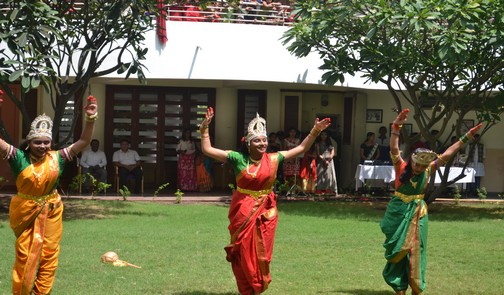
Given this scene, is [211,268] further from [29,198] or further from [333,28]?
[333,28]

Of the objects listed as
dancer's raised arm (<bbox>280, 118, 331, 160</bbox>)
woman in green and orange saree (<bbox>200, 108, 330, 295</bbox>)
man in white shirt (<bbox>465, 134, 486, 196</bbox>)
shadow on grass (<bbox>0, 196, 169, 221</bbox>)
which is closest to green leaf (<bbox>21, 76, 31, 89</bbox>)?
woman in green and orange saree (<bbox>200, 108, 330, 295</bbox>)

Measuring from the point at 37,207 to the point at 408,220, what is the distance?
11.6 ft

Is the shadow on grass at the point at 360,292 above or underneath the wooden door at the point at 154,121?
underneath

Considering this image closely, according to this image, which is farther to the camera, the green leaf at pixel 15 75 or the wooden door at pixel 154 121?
the wooden door at pixel 154 121

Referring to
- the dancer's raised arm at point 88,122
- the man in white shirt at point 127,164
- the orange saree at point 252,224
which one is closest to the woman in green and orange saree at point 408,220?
the orange saree at point 252,224

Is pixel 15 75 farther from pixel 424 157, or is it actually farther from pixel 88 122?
Result: pixel 424 157

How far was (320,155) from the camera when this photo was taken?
1936 cm

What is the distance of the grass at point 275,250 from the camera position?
9102mm

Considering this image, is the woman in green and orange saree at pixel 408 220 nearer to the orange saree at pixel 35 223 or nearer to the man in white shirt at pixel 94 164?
the orange saree at pixel 35 223

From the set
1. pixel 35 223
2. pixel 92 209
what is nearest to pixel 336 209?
pixel 92 209

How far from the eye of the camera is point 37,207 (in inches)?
300

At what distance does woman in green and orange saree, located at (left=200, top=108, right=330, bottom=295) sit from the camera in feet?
26.7

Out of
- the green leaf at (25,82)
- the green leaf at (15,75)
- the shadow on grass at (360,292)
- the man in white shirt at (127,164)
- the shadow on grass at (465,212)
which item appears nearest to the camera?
the shadow on grass at (360,292)

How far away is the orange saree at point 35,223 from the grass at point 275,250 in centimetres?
96
